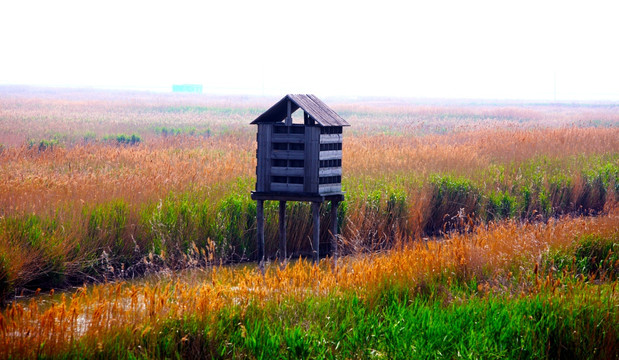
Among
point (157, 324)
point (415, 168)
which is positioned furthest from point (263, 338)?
point (415, 168)

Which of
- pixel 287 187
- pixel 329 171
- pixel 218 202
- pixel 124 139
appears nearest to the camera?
pixel 287 187

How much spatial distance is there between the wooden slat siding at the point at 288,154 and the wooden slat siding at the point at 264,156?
0.08m

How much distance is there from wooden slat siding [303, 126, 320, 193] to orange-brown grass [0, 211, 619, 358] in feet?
4.67

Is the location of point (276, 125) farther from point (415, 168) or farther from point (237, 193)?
point (415, 168)

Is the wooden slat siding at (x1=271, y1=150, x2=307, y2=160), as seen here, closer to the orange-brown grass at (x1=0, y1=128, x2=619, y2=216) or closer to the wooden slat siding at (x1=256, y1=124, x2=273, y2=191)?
the wooden slat siding at (x1=256, y1=124, x2=273, y2=191)

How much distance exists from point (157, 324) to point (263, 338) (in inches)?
34.6

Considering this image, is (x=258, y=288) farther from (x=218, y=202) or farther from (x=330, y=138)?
(x=218, y=202)

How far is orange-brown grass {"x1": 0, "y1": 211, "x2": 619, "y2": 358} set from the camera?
538cm

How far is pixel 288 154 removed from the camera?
8.95 meters

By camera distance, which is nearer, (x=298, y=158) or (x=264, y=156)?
(x=298, y=158)

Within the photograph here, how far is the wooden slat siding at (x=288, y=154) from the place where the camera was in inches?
351

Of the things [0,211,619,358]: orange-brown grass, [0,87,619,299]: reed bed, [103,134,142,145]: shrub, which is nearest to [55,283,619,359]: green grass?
[0,211,619,358]: orange-brown grass

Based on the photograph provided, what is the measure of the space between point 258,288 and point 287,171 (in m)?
2.53

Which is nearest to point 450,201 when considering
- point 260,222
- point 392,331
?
point 260,222
